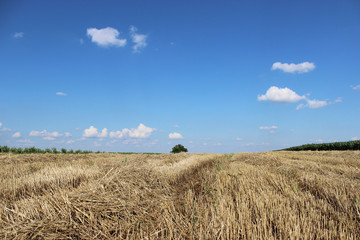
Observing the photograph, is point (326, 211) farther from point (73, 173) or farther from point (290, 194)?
point (73, 173)

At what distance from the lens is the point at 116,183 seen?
319cm

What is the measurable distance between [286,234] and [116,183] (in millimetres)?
2480

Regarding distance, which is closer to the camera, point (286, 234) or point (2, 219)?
point (286, 234)

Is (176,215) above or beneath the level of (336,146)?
above

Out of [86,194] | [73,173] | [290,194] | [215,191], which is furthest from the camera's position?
[73,173]

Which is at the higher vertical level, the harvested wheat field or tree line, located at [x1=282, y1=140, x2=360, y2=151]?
the harvested wheat field

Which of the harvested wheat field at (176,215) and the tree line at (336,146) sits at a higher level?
the harvested wheat field at (176,215)

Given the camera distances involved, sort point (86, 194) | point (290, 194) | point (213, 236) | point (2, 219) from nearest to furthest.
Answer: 1. point (213, 236)
2. point (2, 219)
3. point (86, 194)
4. point (290, 194)

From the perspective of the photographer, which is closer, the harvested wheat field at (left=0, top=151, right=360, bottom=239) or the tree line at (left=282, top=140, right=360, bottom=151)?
the harvested wheat field at (left=0, top=151, right=360, bottom=239)

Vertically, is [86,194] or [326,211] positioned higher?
[86,194]

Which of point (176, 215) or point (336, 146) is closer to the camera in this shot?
point (176, 215)

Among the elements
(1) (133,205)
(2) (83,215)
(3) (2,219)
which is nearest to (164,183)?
(1) (133,205)

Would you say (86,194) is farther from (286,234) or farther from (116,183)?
(286,234)

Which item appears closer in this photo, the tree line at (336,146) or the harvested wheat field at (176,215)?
the harvested wheat field at (176,215)
